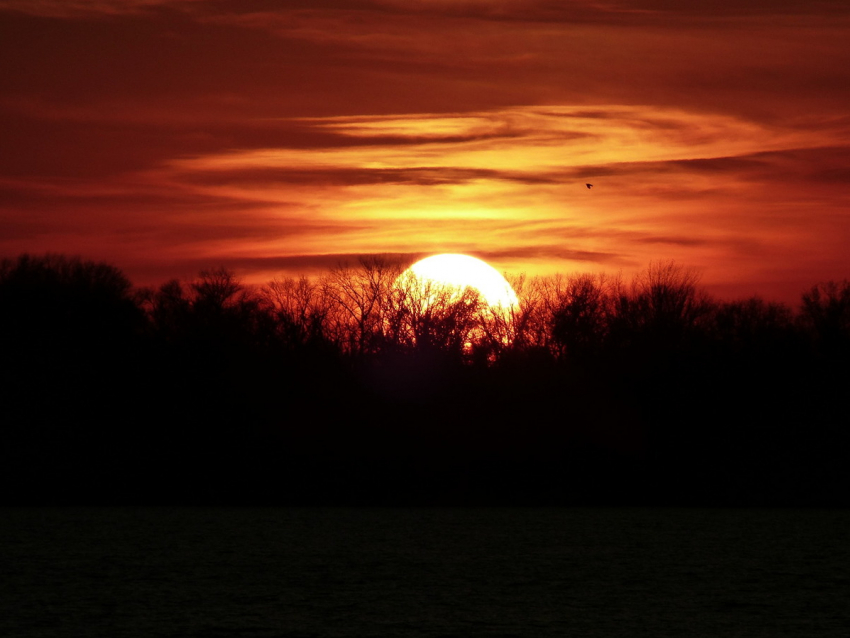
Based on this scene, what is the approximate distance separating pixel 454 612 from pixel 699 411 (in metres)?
42.3

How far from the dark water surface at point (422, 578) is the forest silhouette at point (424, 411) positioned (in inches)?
540

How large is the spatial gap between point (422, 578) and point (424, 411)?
1442 inches

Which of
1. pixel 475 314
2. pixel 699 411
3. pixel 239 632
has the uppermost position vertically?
pixel 475 314

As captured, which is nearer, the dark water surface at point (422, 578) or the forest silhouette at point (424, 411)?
the dark water surface at point (422, 578)

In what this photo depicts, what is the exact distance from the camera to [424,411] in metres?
62.6

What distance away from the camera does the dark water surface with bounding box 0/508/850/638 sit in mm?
19391

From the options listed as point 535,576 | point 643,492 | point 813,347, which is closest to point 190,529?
point 535,576

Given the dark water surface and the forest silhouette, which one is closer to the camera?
the dark water surface

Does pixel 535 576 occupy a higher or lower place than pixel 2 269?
lower

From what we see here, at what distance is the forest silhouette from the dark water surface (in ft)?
45.0

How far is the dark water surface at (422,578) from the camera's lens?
1939cm

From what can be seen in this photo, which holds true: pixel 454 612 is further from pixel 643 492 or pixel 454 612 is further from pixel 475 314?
pixel 475 314

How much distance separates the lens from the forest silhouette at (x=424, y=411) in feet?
193

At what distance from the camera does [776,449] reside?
59.4 meters
